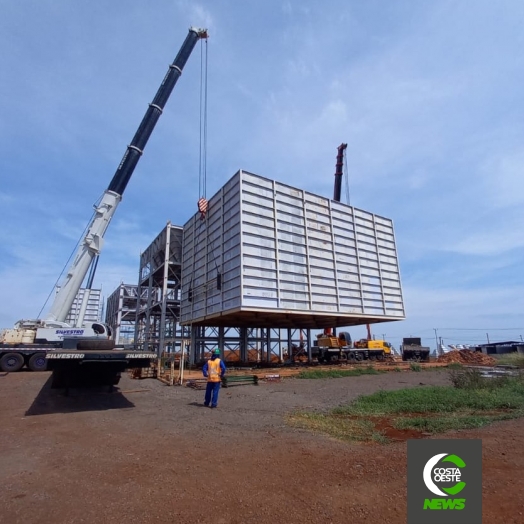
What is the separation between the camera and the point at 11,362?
53.3ft

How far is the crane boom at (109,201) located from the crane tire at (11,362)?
208cm

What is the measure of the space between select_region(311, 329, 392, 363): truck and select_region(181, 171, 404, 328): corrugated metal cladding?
1.84m

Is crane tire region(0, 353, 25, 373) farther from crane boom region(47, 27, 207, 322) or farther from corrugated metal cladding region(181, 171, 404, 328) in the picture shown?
corrugated metal cladding region(181, 171, 404, 328)

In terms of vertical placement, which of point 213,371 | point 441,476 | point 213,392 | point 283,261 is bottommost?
point 441,476

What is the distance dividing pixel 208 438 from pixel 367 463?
2.75 m

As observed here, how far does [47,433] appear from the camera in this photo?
6.49 metres

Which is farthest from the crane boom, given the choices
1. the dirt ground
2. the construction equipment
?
the construction equipment

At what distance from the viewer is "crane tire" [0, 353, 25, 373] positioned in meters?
16.1

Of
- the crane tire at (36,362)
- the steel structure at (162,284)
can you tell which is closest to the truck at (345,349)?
the steel structure at (162,284)

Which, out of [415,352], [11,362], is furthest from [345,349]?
[11,362]

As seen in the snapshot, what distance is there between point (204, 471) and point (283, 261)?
15.1m

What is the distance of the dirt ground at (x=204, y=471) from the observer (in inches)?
133

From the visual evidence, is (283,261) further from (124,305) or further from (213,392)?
(124,305)

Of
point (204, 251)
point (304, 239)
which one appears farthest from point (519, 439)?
point (204, 251)
